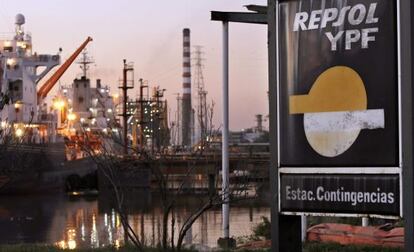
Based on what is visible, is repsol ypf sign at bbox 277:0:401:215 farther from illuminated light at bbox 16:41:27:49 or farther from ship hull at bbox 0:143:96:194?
illuminated light at bbox 16:41:27:49

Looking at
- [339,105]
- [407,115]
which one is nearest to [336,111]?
[339,105]

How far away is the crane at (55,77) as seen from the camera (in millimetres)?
80938

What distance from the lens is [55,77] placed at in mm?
85250

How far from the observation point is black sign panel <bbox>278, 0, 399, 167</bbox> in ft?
18.2

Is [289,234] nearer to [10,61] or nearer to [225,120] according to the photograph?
[225,120]

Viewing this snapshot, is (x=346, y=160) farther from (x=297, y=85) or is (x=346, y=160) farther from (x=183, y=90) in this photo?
(x=183, y=90)

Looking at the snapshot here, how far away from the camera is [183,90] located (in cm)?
11938

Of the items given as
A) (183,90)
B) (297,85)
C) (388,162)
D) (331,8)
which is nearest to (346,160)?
(388,162)

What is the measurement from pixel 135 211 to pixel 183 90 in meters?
79.4

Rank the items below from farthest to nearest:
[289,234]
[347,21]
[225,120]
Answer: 1. [225,120]
2. [289,234]
3. [347,21]

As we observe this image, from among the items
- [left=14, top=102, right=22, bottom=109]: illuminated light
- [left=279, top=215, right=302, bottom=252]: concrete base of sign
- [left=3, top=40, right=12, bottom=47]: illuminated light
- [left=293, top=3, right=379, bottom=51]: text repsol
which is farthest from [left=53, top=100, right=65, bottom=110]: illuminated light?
[left=293, top=3, right=379, bottom=51]: text repsol

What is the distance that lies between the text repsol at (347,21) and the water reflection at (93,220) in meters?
14.7

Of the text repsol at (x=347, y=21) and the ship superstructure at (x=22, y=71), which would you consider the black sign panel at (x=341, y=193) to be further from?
the ship superstructure at (x=22, y=71)

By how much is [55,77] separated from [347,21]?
81801mm
